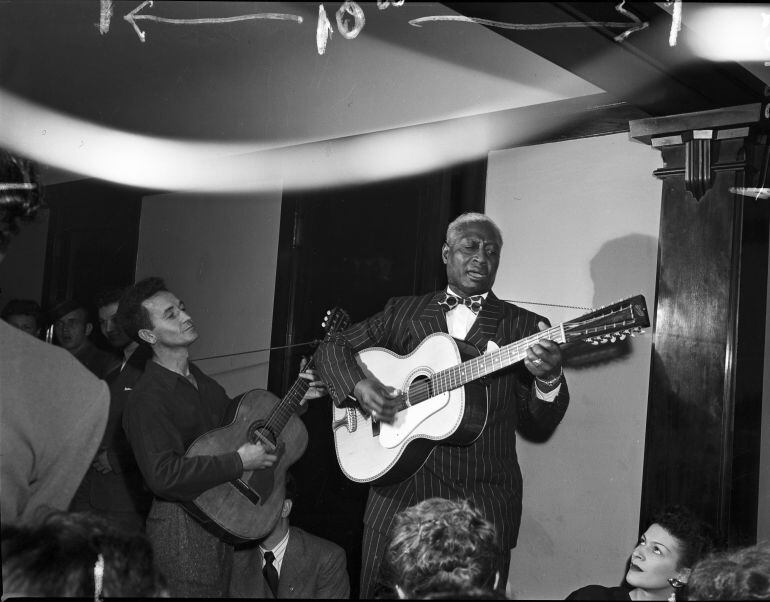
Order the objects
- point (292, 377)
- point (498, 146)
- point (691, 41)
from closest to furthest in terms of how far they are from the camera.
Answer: point (691, 41) → point (292, 377) → point (498, 146)

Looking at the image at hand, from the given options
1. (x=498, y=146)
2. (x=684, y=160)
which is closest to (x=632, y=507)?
(x=684, y=160)

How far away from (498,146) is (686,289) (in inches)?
38.7

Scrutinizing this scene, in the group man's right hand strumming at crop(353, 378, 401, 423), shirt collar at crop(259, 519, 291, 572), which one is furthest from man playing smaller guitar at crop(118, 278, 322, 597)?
man's right hand strumming at crop(353, 378, 401, 423)

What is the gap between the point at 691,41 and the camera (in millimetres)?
2217

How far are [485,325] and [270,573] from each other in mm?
1054

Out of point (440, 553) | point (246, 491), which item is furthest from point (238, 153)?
point (440, 553)

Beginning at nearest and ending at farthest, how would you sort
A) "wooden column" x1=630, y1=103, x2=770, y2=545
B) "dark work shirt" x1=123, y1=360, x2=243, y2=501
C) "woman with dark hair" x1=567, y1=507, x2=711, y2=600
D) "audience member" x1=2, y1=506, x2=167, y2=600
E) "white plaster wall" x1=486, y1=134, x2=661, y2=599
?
"audience member" x1=2, y1=506, x2=167, y2=600
"woman with dark hair" x1=567, y1=507, x2=711, y2=600
"dark work shirt" x1=123, y1=360, x2=243, y2=501
"wooden column" x1=630, y1=103, x2=770, y2=545
"white plaster wall" x1=486, y1=134, x2=661, y2=599

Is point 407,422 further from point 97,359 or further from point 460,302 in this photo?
point 97,359

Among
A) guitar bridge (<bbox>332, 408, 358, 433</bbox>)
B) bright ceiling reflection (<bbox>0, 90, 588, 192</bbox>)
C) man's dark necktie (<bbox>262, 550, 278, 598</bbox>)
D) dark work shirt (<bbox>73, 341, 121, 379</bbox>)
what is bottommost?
man's dark necktie (<bbox>262, 550, 278, 598</bbox>)

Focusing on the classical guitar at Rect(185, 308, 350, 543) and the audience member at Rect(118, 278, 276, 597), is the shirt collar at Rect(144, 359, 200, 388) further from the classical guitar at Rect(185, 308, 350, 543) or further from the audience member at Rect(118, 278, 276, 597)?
the classical guitar at Rect(185, 308, 350, 543)

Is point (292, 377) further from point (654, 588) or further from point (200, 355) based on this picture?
point (654, 588)

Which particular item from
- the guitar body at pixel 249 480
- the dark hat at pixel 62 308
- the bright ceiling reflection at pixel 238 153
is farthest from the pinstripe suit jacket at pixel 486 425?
the dark hat at pixel 62 308

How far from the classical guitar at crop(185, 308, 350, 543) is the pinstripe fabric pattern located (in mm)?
184

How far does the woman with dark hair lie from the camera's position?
2.30m
